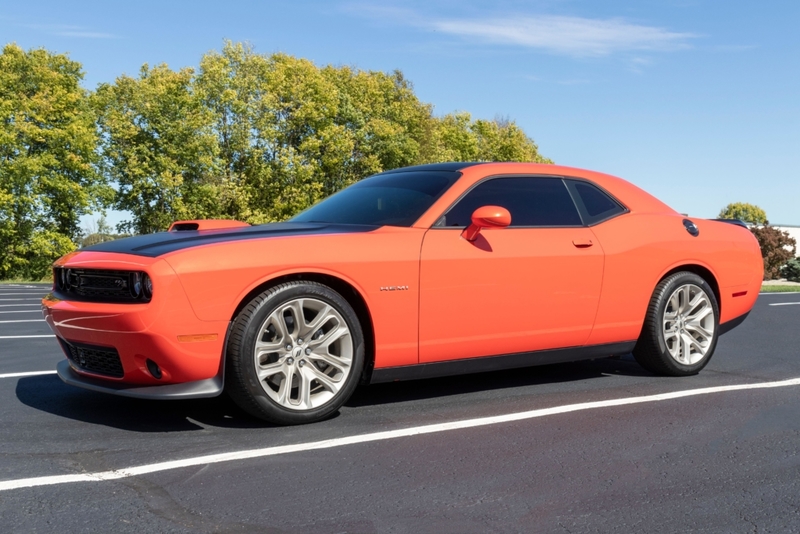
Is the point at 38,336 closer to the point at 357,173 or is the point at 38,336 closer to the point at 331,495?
the point at 331,495

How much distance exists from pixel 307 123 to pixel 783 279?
30068mm

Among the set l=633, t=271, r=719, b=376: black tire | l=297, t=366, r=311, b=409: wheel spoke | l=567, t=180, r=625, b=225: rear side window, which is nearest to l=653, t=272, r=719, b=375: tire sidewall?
l=633, t=271, r=719, b=376: black tire

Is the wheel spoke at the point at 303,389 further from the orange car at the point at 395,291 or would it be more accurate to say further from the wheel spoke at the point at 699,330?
the wheel spoke at the point at 699,330

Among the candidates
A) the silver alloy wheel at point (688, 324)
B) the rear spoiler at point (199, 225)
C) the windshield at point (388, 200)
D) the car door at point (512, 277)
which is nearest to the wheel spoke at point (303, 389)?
the car door at point (512, 277)

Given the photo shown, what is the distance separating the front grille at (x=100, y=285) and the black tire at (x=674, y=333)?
365 cm

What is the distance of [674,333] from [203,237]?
356cm

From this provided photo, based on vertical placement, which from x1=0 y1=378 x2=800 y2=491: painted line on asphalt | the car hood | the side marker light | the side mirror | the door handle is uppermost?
the side mirror

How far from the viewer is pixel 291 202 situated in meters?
52.8

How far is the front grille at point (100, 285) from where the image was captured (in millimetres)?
4289

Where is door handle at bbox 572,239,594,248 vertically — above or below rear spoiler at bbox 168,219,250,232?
below

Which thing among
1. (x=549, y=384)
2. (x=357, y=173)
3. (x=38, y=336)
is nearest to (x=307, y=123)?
(x=357, y=173)

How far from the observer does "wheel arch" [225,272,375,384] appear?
4496mm

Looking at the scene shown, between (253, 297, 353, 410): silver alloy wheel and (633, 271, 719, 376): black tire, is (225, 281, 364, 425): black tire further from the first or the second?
(633, 271, 719, 376): black tire

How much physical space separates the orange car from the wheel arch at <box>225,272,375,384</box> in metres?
0.01
